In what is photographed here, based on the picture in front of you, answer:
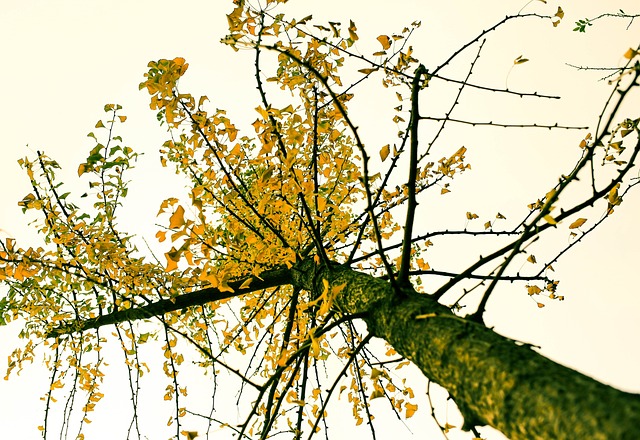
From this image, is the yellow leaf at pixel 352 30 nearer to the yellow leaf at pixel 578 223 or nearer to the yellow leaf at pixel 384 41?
the yellow leaf at pixel 384 41

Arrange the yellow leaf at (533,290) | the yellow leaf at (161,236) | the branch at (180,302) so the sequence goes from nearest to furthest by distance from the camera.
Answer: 1. the yellow leaf at (161,236)
2. the yellow leaf at (533,290)
3. the branch at (180,302)

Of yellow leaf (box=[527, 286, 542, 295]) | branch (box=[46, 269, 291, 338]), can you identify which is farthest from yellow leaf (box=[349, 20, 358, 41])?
yellow leaf (box=[527, 286, 542, 295])

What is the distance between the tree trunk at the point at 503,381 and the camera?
2.51 ft

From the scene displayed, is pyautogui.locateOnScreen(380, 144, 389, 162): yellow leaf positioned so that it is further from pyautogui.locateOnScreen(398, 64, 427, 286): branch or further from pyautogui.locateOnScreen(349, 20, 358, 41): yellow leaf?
pyautogui.locateOnScreen(349, 20, 358, 41): yellow leaf

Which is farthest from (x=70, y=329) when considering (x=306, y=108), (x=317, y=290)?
(x=306, y=108)

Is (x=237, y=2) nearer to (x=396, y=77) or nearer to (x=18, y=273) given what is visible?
(x=396, y=77)

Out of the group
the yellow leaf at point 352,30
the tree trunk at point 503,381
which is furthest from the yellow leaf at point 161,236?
the yellow leaf at point 352,30

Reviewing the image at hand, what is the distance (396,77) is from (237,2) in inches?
36.5

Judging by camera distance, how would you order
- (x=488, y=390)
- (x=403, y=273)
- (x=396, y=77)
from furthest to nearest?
(x=396, y=77)
(x=403, y=273)
(x=488, y=390)

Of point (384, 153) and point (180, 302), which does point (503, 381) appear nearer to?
point (384, 153)

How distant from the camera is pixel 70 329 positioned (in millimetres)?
3061

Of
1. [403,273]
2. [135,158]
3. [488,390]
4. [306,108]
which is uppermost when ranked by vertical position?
[135,158]

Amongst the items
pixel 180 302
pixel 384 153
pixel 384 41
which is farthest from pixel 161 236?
pixel 180 302

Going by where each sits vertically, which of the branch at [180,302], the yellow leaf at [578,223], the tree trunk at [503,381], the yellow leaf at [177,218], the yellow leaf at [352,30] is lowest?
the tree trunk at [503,381]
